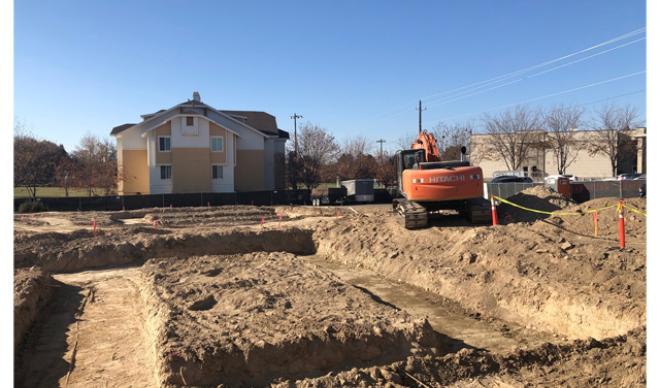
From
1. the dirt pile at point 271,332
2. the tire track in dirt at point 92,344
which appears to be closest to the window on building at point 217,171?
the tire track in dirt at point 92,344

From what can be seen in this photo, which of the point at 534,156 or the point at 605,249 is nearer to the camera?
the point at 605,249

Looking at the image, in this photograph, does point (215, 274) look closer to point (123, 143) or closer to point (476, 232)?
point (476, 232)

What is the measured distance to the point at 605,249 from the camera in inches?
383

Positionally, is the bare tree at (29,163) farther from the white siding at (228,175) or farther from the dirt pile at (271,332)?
the dirt pile at (271,332)

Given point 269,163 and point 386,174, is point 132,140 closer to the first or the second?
point 269,163

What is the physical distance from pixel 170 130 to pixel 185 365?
35402 mm

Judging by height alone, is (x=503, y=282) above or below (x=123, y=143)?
below

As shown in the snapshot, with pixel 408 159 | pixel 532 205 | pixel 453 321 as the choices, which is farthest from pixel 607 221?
pixel 453 321

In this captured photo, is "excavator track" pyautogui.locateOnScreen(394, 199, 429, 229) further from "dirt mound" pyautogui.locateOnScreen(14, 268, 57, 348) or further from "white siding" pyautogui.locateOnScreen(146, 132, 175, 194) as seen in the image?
"white siding" pyautogui.locateOnScreen(146, 132, 175, 194)

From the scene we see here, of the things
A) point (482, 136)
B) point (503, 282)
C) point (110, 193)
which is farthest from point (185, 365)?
point (482, 136)

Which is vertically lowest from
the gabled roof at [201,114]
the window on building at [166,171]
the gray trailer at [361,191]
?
the gray trailer at [361,191]

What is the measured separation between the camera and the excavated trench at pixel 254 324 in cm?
576

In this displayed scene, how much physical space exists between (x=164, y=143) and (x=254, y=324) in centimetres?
3456

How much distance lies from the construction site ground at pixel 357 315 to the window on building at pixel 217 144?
83.2 ft
